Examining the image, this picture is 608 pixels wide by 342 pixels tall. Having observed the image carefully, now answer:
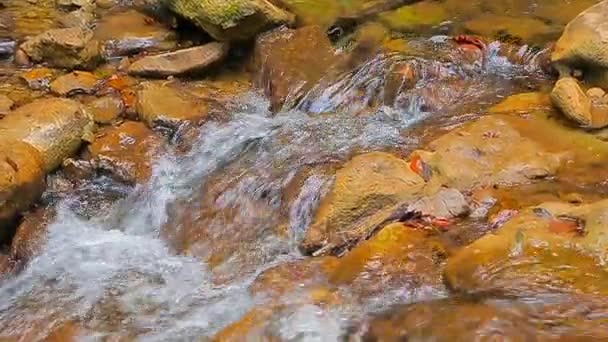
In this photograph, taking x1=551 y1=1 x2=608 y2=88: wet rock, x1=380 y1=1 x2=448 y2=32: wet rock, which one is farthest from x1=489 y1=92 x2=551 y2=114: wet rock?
x1=380 y1=1 x2=448 y2=32: wet rock

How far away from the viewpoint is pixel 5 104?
266 inches

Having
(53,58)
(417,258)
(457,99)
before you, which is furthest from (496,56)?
(53,58)

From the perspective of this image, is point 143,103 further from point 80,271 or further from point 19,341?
point 19,341

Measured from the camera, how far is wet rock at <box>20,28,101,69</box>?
7.50m

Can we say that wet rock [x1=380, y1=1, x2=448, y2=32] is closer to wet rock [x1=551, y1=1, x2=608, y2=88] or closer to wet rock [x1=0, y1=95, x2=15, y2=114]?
wet rock [x1=551, y1=1, x2=608, y2=88]

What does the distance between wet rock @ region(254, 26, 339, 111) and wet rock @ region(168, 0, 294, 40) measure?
0.14 meters

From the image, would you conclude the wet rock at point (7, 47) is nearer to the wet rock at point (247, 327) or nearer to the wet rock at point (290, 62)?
the wet rock at point (290, 62)

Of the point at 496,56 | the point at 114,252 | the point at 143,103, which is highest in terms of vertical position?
the point at 496,56

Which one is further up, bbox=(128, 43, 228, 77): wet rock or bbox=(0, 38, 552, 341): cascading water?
bbox=(128, 43, 228, 77): wet rock

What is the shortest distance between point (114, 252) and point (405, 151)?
7.85 ft

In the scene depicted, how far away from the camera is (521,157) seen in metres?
5.20

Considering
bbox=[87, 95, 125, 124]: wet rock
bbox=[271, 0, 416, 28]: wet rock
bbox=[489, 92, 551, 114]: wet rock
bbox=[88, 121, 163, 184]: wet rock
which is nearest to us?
bbox=[489, 92, 551, 114]: wet rock

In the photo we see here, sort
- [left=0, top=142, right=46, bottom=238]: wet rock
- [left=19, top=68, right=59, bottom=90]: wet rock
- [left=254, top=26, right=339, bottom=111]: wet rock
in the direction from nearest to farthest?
1. [left=0, top=142, right=46, bottom=238]: wet rock
2. [left=254, top=26, right=339, bottom=111]: wet rock
3. [left=19, top=68, right=59, bottom=90]: wet rock

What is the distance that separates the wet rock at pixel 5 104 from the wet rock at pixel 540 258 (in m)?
4.61
